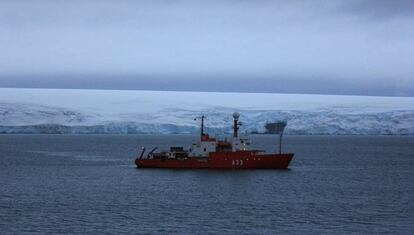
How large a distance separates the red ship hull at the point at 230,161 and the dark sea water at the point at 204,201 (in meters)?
1.19

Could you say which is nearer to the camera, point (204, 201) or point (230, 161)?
point (204, 201)

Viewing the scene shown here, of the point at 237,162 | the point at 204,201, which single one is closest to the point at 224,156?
the point at 237,162

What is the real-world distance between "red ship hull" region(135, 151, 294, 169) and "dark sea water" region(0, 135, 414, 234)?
3.89 ft

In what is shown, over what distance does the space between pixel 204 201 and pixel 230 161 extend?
20.7 metres

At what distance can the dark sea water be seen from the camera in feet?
121

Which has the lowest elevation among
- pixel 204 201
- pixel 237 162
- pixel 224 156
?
pixel 204 201

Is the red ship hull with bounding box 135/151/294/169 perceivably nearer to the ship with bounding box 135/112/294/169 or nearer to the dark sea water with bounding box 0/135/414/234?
the ship with bounding box 135/112/294/169

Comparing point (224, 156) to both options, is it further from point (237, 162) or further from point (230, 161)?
point (237, 162)

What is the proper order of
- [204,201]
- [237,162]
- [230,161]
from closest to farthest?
1. [204,201]
2. [230,161]
3. [237,162]

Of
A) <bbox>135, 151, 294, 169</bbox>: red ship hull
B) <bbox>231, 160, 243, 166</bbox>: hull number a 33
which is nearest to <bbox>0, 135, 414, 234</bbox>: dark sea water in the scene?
<bbox>135, 151, 294, 169</bbox>: red ship hull

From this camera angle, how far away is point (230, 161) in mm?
66875

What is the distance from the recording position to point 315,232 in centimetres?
3528

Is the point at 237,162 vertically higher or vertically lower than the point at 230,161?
lower

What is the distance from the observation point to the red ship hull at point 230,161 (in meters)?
66.8
